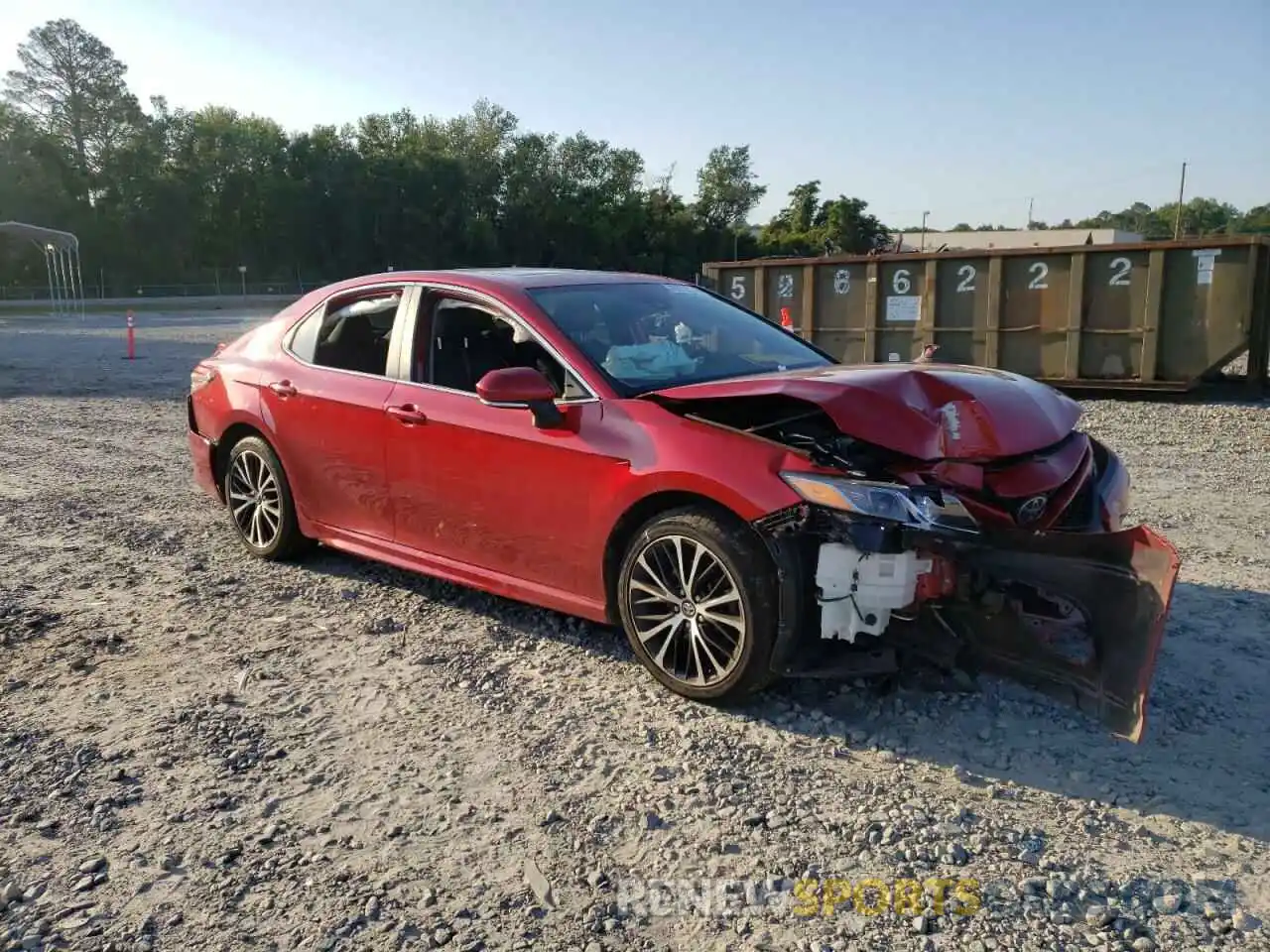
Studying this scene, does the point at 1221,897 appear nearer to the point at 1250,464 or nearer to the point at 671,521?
the point at 671,521

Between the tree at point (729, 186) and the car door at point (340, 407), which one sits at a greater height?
the tree at point (729, 186)

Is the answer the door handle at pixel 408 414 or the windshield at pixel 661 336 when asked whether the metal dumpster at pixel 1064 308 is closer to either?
the windshield at pixel 661 336

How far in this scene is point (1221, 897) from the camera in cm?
278

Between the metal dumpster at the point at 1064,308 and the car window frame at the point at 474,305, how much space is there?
25.1 ft

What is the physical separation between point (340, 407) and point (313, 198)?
75772mm

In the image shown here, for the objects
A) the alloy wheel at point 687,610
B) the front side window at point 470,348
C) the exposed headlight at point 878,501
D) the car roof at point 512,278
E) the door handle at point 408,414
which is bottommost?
the alloy wheel at point 687,610

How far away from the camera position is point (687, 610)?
13.1 ft

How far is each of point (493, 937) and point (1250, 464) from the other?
8460mm

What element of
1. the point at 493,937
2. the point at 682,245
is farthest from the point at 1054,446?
the point at 682,245

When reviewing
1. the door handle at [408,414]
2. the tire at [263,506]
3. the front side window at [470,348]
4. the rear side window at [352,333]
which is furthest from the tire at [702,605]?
the tire at [263,506]

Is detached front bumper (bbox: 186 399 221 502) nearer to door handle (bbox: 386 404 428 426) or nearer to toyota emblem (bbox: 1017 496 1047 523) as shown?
door handle (bbox: 386 404 428 426)

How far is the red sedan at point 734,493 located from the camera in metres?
3.69

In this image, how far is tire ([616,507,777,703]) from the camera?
376cm

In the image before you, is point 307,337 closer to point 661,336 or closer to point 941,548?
point 661,336
